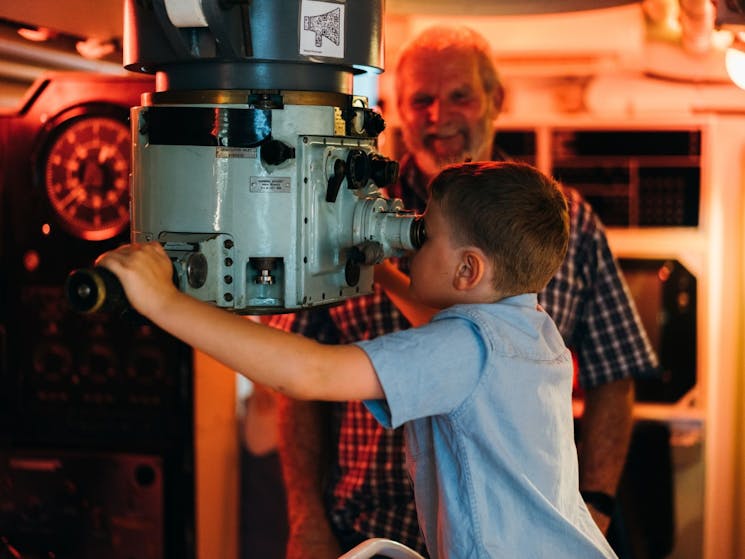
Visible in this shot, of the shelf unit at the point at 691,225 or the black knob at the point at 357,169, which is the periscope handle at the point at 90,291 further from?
the shelf unit at the point at 691,225

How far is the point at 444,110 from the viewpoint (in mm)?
2379

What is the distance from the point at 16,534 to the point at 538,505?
1.75 m

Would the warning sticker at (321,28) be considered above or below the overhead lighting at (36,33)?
below

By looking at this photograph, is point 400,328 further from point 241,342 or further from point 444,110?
point 241,342

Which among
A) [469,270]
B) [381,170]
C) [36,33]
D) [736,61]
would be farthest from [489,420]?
[36,33]

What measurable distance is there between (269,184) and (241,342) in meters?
0.19

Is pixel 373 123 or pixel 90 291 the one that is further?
pixel 373 123

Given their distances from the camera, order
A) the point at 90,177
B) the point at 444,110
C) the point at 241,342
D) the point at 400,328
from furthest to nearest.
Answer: the point at 90,177 → the point at 444,110 → the point at 400,328 → the point at 241,342

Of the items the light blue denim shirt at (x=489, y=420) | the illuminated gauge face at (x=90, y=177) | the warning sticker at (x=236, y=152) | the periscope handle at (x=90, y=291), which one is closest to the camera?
the periscope handle at (x=90, y=291)

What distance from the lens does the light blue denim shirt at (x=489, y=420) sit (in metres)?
1.37

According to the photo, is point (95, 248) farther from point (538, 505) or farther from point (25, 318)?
point (538, 505)

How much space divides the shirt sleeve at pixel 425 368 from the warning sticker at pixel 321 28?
0.37 m

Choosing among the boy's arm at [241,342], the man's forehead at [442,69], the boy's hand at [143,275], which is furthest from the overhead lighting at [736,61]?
Result: the boy's hand at [143,275]

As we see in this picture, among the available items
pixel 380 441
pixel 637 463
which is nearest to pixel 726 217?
pixel 637 463
